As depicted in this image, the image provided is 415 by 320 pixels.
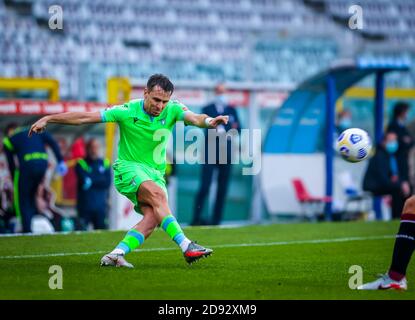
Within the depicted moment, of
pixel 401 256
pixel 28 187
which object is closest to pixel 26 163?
pixel 28 187

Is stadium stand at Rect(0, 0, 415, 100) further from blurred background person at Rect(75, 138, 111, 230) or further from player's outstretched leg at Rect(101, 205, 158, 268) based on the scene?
player's outstretched leg at Rect(101, 205, 158, 268)

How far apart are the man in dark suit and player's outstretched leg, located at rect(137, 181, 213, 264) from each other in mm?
7542

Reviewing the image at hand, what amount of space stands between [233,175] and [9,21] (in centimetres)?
887

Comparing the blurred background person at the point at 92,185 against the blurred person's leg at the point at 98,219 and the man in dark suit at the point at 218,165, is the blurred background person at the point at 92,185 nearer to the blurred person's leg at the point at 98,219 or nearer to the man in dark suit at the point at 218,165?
the blurred person's leg at the point at 98,219

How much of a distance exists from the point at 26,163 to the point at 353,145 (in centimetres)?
647

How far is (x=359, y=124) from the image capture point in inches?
885

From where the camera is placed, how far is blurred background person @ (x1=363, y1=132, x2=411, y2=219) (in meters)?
18.3

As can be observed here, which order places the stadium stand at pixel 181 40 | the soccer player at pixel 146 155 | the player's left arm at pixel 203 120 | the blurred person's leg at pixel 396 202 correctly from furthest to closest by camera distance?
the stadium stand at pixel 181 40 → the blurred person's leg at pixel 396 202 → the soccer player at pixel 146 155 → the player's left arm at pixel 203 120

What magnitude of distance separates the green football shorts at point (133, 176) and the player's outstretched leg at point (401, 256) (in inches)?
94.8

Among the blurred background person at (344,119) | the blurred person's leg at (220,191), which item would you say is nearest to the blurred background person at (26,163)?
the blurred person's leg at (220,191)

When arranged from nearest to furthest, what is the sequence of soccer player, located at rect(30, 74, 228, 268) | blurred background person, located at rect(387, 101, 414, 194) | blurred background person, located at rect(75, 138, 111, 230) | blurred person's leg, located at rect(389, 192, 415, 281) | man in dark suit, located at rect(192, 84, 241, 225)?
blurred person's leg, located at rect(389, 192, 415, 281) → soccer player, located at rect(30, 74, 228, 268) → blurred background person, located at rect(75, 138, 111, 230) → man in dark suit, located at rect(192, 84, 241, 225) → blurred background person, located at rect(387, 101, 414, 194)

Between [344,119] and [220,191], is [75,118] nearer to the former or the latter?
[220,191]

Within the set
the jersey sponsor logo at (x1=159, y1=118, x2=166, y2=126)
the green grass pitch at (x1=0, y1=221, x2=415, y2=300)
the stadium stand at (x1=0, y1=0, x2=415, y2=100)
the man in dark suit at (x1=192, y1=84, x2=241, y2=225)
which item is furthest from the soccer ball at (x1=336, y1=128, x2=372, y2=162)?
the stadium stand at (x1=0, y1=0, x2=415, y2=100)

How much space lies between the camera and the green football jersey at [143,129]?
10469 millimetres
